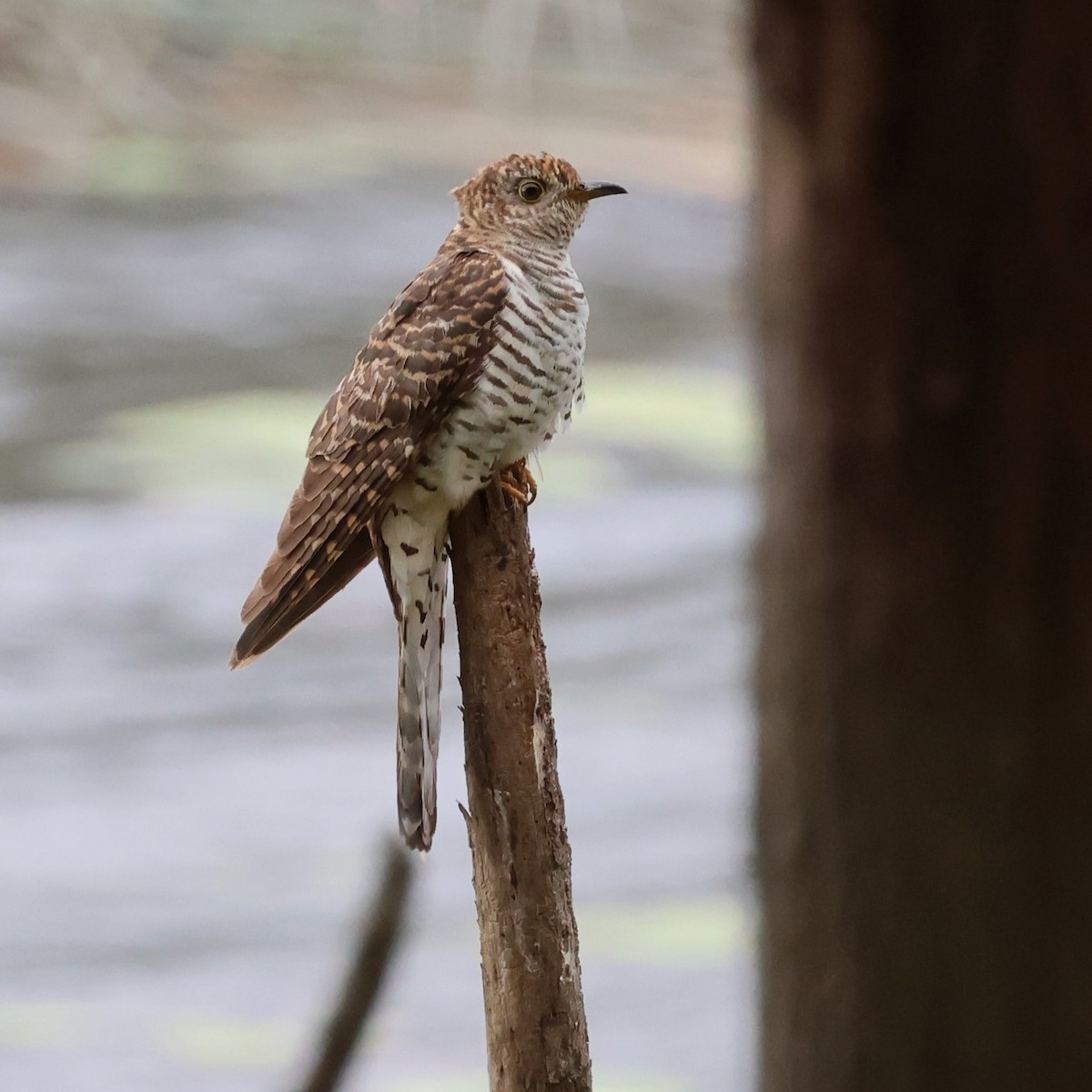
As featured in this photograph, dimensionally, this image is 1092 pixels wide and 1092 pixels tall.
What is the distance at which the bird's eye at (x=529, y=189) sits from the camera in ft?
7.62

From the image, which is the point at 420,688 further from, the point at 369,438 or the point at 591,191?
the point at 591,191

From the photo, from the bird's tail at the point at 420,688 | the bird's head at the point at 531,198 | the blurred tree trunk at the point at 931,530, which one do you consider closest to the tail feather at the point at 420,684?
the bird's tail at the point at 420,688

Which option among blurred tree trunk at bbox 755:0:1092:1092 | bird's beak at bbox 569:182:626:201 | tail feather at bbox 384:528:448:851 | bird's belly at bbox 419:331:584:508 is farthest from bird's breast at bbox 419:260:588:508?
blurred tree trunk at bbox 755:0:1092:1092

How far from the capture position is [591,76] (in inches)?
394

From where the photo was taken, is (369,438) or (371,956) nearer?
(371,956)

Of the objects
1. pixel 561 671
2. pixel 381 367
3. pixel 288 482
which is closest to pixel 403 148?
pixel 288 482

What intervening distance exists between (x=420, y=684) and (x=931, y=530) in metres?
1.33

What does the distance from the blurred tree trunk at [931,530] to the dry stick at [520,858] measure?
0.94m

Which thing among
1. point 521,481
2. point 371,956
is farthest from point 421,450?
point 371,956

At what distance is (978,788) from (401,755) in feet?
4.23

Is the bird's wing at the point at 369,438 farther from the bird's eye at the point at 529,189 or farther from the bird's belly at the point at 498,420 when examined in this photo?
the bird's eye at the point at 529,189

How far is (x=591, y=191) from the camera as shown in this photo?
2.37 metres

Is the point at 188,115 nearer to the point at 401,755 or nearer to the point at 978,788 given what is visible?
the point at 401,755

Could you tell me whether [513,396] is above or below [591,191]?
below
